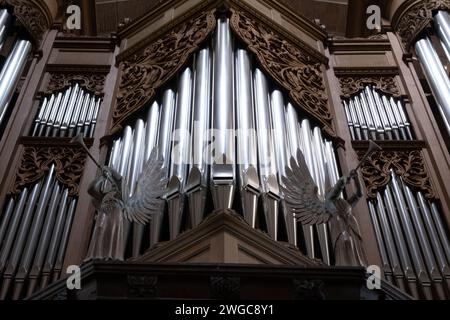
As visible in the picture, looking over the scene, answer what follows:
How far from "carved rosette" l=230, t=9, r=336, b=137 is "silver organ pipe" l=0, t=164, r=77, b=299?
2.78m

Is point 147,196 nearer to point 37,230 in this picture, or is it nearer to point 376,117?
point 37,230

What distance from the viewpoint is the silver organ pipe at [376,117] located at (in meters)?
8.59

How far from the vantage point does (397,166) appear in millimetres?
8023

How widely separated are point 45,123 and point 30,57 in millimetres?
1457

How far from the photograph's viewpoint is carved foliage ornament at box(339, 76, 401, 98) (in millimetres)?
9461

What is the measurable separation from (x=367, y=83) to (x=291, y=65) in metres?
1.01

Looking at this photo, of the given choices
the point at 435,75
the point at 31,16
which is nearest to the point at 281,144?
the point at 435,75

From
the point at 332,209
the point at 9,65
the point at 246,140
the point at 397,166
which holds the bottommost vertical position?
the point at 332,209

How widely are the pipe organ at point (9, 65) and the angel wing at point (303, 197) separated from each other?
3.27 m

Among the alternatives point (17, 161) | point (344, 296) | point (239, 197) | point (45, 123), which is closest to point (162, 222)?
point (239, 197)

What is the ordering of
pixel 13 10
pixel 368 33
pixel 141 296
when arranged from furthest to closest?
pixel 368 33 < pixel 13 10 < pixel 141 296

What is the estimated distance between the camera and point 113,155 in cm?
777

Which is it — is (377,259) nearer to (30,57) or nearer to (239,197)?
(239,197)

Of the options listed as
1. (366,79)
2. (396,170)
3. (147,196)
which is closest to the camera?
(147,196)
